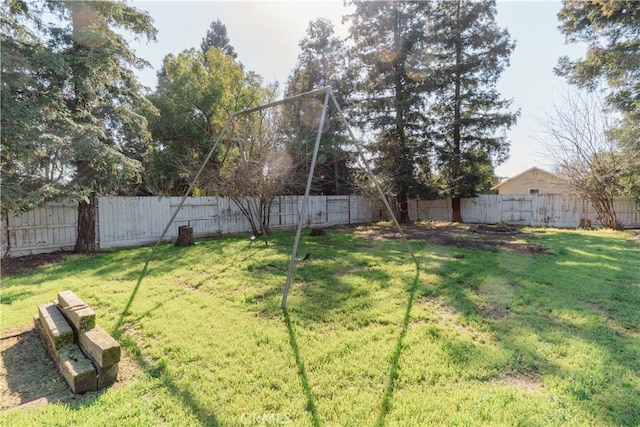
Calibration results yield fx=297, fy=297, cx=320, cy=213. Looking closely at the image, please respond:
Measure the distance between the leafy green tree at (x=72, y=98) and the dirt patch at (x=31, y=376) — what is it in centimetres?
426

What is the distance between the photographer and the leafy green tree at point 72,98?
19.6ft

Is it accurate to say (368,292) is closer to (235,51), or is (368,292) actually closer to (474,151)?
(474,151)

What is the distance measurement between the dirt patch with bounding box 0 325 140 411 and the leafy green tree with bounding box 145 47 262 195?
10216 mm

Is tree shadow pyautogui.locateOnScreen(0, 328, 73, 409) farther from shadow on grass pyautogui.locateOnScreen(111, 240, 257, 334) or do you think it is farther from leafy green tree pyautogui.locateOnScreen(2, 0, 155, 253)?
leafy green tree pyautogui.locateOnScreen(2, 0, 155, 253)

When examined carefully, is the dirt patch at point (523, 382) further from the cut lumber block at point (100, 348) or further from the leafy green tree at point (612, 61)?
the leafy green tree at point (612, 61)

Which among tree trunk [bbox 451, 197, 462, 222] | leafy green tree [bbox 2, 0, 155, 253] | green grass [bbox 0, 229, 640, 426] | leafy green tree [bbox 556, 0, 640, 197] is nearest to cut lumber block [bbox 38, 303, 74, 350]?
green grass [bbox 0, 229, 640, 426]

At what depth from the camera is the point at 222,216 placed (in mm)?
10984

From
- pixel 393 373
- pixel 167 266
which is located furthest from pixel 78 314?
pixel 167 266

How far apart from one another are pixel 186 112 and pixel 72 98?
6.14 meters

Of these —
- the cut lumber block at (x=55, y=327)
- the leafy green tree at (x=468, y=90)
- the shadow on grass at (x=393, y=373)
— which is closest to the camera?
the shadow on grass at (x=393, y=373)

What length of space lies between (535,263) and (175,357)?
6.30 metres

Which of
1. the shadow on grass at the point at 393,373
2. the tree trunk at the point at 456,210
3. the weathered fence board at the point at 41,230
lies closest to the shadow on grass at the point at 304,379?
the shadow on grass at the point at 393,373

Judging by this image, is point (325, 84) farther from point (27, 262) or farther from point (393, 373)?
point (393, 373)

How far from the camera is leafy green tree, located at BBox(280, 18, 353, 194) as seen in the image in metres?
14.6
